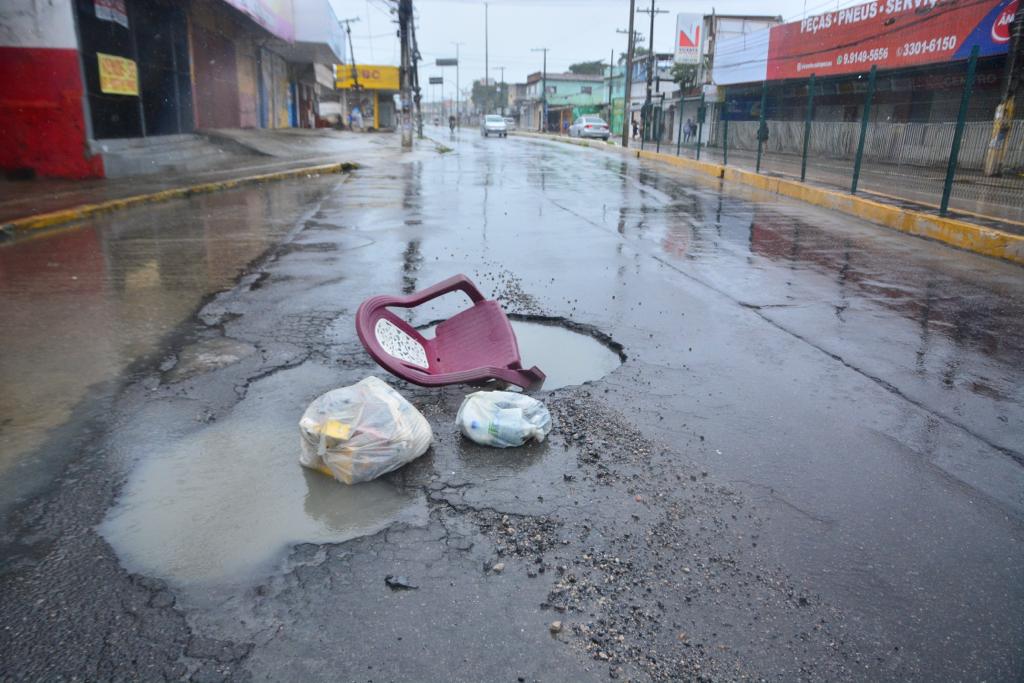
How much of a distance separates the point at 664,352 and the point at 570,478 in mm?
1918

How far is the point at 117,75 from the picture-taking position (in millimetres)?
15555

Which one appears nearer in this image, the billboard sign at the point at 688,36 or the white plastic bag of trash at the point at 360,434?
the white plastic bag of trash at the point at 360,434

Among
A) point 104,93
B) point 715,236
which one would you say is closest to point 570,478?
point 715,236

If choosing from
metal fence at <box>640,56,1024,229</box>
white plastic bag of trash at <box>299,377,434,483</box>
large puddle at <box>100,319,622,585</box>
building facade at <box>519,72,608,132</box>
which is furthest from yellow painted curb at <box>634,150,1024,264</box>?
building facade at <box>519,72,608,132</box>

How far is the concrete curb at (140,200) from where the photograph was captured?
902 cm

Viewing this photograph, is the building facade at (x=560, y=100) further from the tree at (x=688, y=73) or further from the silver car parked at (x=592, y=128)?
the tree at (x=688, y=73)

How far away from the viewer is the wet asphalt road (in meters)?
2.08

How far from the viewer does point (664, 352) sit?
15.5 feet

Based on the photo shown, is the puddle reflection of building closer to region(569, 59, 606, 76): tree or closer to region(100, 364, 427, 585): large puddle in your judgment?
region(100, 364, 427, 585): large puddle

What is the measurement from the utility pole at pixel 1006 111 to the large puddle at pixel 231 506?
68.4ft

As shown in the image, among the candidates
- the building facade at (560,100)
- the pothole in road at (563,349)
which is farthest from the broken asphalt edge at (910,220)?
the building facade at (560,100)

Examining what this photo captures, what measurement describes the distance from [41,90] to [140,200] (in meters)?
4.03

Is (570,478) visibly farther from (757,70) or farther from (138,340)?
(757,70)

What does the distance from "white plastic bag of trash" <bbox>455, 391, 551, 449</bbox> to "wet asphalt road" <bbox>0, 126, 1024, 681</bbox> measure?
0.09 m
